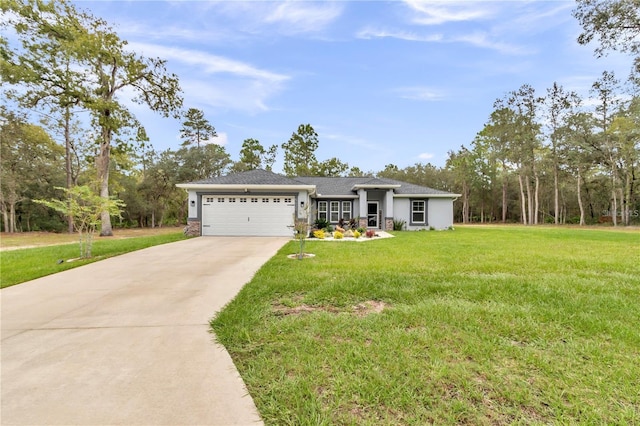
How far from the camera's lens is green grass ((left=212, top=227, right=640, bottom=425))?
1.99 m

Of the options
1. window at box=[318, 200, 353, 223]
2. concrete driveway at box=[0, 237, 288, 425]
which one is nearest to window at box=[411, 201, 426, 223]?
window at box=[318, 200, 353, 223]

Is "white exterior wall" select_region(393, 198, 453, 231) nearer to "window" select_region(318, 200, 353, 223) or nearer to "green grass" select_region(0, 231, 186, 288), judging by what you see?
"window" select_region(318, 200, 353, 223)

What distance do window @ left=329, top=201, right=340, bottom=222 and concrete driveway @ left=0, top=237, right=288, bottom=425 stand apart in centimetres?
1272

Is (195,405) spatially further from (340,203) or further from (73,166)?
(73,166)

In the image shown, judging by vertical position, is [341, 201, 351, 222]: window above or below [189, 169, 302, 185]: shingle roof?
below

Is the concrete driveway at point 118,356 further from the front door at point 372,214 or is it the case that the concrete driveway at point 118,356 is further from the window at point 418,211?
the window at point 418,211

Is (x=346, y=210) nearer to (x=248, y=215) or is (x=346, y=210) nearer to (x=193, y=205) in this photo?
(x=248, y=215)

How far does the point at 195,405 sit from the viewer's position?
79.8 inches

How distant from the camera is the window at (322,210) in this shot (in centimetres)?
1767

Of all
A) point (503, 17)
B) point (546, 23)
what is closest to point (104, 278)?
point (503, 17)

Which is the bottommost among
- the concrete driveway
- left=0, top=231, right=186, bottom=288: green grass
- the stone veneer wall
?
the concrete driveway

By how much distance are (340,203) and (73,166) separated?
22384 millimetres

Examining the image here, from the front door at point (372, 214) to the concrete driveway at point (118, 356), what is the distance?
1365 centimetres

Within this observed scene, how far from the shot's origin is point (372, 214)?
59.3 ft
